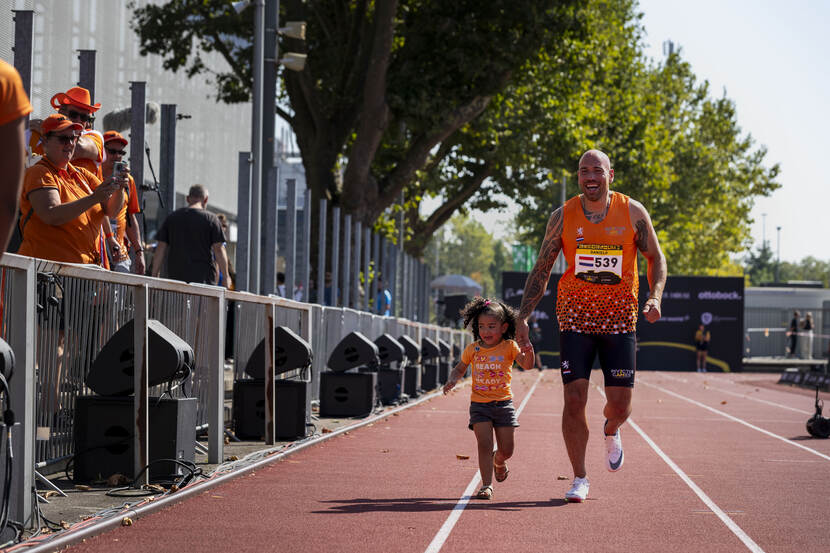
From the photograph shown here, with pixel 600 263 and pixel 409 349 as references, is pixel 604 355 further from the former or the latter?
pixel 409 349

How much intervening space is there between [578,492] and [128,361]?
2872mm

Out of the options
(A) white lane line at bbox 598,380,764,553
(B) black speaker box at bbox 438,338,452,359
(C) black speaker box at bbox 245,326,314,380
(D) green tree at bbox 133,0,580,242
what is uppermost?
(D) green tree at bbox 133,0,580,242

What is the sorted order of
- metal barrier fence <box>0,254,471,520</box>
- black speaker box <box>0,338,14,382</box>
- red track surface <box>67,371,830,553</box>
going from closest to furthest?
1. black speaker box <box>0,338,14,382</box>
2. metal barrier fence <box>0,254,471,520</box>
3. red track surface <box>67,371,830,553</box>

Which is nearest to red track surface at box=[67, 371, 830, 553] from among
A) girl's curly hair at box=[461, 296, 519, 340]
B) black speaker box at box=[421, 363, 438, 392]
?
girl's curly hair at box=[461, 296, 519, 340]

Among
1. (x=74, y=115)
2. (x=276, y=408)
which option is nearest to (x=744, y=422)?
(x=276, y=408)

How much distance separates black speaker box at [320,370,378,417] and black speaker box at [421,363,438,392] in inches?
334

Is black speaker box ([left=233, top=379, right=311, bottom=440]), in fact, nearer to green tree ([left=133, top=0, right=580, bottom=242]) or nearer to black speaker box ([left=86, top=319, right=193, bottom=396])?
black speaker box ([left=86, top=319, right=193, bottom=396])

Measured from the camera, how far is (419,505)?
8.06 m

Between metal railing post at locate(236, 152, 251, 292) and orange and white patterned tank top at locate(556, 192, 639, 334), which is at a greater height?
metal railing post at locate(236, 152, 251, 292)

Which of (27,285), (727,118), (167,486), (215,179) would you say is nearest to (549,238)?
(167,486)

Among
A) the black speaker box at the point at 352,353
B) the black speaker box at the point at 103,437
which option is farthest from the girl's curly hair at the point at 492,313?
the black speaker box at the point at 352,353

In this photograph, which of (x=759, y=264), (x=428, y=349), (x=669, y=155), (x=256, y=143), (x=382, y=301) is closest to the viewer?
(x=256, y=143)

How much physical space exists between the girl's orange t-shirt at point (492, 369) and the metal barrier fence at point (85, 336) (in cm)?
203

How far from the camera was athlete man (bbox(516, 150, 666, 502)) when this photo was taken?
823 cm
